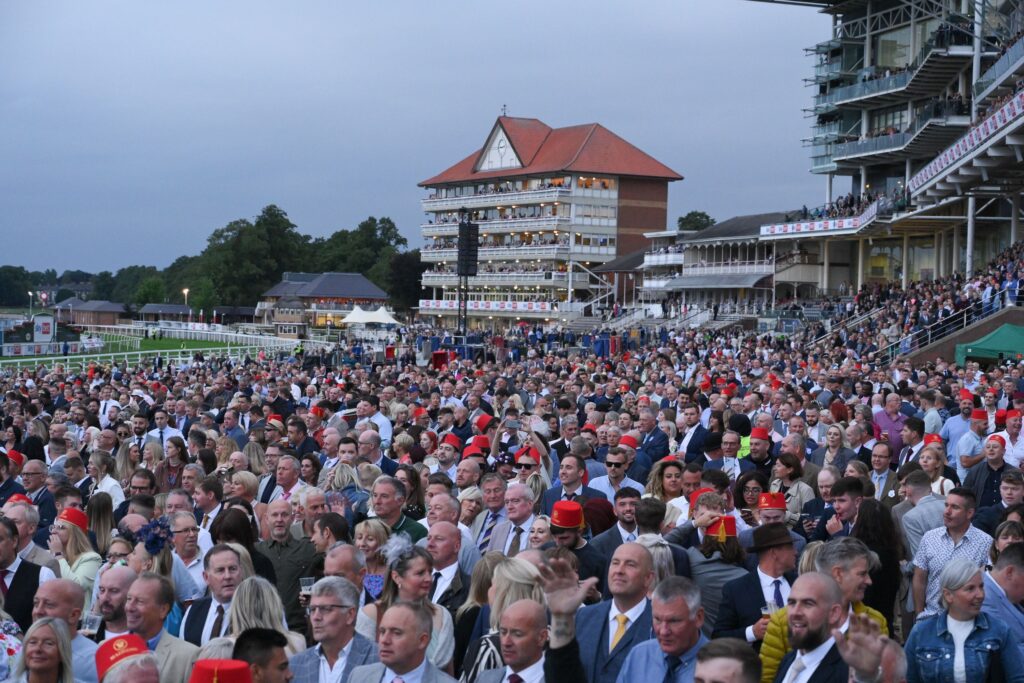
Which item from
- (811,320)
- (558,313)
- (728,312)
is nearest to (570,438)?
(811,320)

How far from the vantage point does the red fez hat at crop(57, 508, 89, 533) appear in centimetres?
727

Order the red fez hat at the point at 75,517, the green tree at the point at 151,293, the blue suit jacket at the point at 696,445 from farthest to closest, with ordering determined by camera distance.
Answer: the green tree at the point at 151,293, the blue suit jacket at the point at 696,445, the red fez hat at the point at 75,517

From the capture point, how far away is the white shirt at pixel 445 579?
644 cm

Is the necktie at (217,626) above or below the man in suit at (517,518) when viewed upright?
below

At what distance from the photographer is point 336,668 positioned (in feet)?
16.6

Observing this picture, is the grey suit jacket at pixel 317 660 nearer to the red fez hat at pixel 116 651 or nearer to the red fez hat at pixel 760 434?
the red fez hat at pixel 116 651

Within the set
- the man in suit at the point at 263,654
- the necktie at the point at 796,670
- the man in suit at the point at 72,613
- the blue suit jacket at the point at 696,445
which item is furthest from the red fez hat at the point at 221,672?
the blue suit jacket at the point at 696,445

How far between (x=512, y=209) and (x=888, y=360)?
200 feet

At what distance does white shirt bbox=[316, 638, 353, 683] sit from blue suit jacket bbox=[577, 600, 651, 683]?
108cm

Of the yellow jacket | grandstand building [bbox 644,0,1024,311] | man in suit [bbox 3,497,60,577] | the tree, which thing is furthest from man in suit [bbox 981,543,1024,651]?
the tree

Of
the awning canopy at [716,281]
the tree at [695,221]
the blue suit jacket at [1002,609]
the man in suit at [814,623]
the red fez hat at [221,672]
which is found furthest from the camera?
the tree at [695,221]

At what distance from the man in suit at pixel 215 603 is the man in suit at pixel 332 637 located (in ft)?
3.02

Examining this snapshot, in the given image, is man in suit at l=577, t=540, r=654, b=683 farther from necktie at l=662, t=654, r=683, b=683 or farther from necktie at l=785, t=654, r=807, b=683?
necktie at l=785, t=654, r=807, b=683

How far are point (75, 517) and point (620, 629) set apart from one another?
4.00 meters
